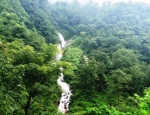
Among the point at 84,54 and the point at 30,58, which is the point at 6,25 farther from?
the point at 30,58

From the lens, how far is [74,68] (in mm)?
46875

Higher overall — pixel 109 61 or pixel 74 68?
pixel 109 61

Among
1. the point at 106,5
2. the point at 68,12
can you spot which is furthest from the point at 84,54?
the point at 106,5

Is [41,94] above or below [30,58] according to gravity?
below

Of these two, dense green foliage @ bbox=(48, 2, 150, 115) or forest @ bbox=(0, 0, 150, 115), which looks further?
dense green foliage @ bbox=(48, 2, 150, 115)

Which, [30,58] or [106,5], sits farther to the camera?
[106,5]

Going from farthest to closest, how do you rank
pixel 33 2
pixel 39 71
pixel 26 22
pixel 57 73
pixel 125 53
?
pixel 33 2 → pixel 26 22 → pixel 125 53 → pixel 57 73 → pixel 39 71

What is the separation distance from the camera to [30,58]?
19.3m

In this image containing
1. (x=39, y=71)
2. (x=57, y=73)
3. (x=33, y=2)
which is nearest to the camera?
(x=39, y=71)

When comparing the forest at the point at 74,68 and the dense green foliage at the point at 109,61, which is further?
the dense green foliage at the point at 109,61

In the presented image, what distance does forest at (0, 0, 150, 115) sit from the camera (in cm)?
1577

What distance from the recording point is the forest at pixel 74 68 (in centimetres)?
1577

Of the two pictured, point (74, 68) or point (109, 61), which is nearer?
point (109, 61)

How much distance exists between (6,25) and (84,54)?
20.5 m
